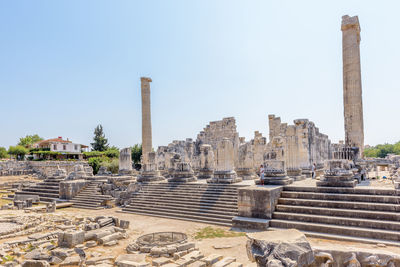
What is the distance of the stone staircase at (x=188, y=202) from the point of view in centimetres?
1044

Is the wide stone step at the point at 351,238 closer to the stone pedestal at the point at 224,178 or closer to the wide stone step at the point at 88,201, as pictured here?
the stone pedestal at the point at 224,178

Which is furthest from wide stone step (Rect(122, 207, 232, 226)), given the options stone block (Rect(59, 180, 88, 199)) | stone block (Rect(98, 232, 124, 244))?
stone block (Rect(59, 180, 88, 199))

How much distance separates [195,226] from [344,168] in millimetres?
5475

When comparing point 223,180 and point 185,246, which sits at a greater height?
point 223,180

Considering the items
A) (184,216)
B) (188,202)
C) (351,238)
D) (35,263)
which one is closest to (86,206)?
(188,202)

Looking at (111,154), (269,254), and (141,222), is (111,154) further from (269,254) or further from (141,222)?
(269,254)

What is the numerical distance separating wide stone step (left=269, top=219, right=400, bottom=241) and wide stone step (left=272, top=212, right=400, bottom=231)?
0.16 metres

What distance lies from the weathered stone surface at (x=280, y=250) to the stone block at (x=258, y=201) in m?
4.43

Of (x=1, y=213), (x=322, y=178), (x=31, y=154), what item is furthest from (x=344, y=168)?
(x=31, y=154)

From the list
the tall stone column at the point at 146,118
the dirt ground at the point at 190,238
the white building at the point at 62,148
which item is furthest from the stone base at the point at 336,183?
the white building at the point at 62,148

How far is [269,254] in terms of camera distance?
4199 mm

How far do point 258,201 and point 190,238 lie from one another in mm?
2561

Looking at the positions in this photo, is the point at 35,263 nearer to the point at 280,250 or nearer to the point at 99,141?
the point at 280,250

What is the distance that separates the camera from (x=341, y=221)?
7.81 metres
